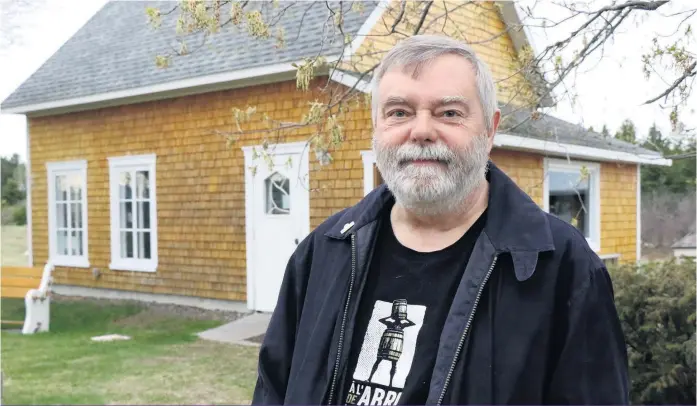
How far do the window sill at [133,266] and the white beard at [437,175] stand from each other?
30.8ft

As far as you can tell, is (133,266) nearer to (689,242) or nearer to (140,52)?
(140,52)

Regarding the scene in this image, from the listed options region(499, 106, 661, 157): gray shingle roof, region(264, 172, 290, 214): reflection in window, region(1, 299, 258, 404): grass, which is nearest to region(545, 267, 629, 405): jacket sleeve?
region(1, 299, 258, 404): grass

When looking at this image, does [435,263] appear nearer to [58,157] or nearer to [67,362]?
[67,362]

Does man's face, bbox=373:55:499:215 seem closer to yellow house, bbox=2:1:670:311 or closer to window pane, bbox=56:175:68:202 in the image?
yellow house, bbox=2:1:670:311

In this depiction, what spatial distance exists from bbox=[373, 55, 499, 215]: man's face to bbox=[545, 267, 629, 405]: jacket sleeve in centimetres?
46

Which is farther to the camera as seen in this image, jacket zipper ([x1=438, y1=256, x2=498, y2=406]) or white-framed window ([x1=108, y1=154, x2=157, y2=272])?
white-framed window ([x1=108, y1=154, x2=157, y2=272])

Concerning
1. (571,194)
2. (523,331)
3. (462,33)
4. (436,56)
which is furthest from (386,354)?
(571,194)

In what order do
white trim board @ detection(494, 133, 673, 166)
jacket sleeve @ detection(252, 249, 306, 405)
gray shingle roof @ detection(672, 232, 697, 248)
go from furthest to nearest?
gray shingle roof @ detection(672, 232, 697, 248) < white trim board @ detection(494, 133, 673, 166) < jacket sleeve @ detection(252, 249, 306, 405)

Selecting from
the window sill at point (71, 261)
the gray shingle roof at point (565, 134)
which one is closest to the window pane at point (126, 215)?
the window sill at point (71, 261)

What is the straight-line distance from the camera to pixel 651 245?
1418 cm

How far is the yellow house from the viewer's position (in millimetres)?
8594

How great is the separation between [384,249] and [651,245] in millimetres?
13828

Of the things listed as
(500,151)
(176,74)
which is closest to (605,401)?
(500,151)

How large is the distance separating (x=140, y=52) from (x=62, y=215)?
12.0 feet
